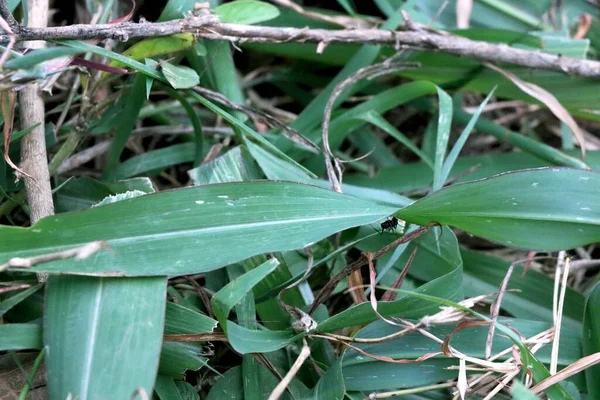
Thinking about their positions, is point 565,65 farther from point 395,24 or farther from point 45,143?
point 45,143

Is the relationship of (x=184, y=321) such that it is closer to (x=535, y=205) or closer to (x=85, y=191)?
(x=85, y=191)

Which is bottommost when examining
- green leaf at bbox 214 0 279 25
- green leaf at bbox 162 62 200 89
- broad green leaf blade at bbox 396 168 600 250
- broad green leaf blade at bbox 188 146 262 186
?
broad green leaf blade at bbox 188 146 262 186

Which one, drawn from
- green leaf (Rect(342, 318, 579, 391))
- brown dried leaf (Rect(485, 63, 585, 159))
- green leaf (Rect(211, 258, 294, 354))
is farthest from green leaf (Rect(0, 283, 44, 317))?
brown dried leaf (Rect(485, 63, 585, 159))

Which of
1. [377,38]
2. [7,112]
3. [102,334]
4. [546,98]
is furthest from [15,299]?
[546,98]

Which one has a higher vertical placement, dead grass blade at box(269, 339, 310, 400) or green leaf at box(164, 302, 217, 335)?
green leaf at box(164, 302, 217, 335)

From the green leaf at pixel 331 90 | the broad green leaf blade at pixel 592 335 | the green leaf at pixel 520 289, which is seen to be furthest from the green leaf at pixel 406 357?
the green leaf at pixel 331 90

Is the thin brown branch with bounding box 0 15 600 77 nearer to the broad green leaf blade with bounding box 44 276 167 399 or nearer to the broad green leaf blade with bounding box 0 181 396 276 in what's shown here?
the broad green leaf blade with bounding box 0 181 396 276

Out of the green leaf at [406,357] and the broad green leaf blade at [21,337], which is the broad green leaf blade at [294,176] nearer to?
the green leaf at [406,357]
